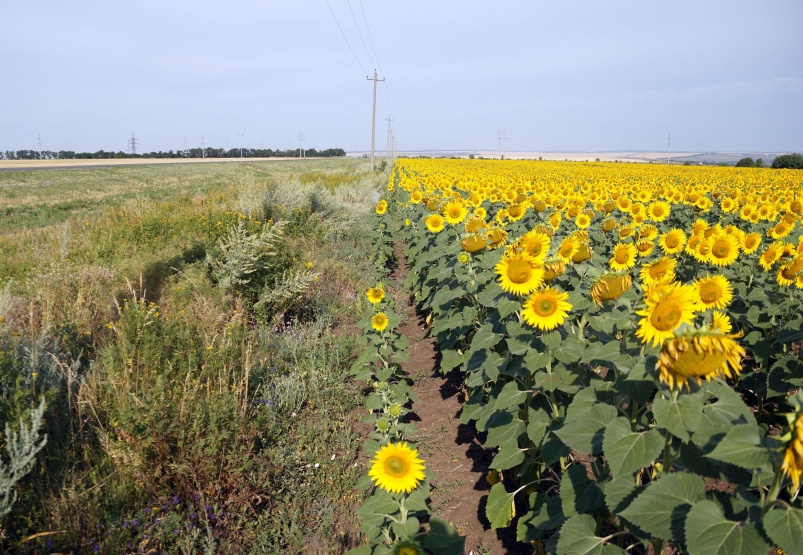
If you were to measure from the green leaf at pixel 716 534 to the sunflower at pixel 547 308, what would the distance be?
4.10 feet

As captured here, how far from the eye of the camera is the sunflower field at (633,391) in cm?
146

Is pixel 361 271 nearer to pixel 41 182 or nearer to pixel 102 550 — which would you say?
pixel 102 550

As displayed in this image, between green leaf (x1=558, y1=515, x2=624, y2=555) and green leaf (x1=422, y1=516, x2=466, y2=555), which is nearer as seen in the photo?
green leaf (x1=558, y1=515, x2=624, y2=555)

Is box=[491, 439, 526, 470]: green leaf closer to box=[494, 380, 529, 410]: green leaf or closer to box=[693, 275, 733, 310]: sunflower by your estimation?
box=[494, 380, 529, 410]: green leaf

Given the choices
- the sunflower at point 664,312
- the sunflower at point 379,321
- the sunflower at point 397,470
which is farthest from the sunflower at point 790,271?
the sunflower at point 397,470

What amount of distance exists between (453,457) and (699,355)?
278cm

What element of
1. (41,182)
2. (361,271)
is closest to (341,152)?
(41,182)

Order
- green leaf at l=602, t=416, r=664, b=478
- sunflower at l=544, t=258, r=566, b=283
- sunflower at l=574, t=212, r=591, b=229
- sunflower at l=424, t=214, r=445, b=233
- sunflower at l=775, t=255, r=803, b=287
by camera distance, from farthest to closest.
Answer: sunflower at l=574, t=212, r=591, b=229 → sunflower at l=424, t=214, r=445, b=233 → sunflower at l=775, t=255, r=803, b=287 → sunflower at l=544, t=258, r=566, b=283 → green leaf at l=602, t=416, r=664, b=478

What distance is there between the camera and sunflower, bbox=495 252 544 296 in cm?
277

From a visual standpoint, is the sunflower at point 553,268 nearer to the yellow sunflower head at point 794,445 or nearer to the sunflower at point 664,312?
the sunflower at point 664,312

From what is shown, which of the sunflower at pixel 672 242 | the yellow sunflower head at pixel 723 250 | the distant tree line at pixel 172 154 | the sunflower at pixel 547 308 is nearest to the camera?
the sunflower at pixel 547 308

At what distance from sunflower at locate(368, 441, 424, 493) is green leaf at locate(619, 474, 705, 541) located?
93 cm

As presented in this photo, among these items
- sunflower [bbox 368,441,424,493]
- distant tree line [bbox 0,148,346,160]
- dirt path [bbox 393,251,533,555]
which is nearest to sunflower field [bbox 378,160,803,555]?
dirt path [bbox 393,251,533,555]

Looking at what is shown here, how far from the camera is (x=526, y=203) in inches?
304
